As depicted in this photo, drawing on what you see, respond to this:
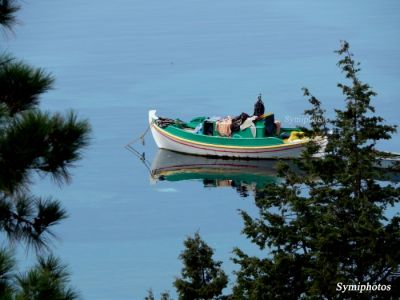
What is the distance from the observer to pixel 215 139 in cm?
3562

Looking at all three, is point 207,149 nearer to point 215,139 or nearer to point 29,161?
point 215,139

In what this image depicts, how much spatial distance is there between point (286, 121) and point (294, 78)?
220 inches

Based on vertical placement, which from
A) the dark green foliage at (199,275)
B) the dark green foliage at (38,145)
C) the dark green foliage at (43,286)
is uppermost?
the dark green foliage at (199,275)

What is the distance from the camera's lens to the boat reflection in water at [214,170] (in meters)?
33.2

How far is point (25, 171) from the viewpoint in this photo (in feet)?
25.9

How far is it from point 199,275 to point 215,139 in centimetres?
2146

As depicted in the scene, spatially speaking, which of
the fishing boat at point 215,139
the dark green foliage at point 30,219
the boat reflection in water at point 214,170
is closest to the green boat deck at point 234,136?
the fishing boat at point 215,139

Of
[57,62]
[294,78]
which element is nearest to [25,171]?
[294,78]

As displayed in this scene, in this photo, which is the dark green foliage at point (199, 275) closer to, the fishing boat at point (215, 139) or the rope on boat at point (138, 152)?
the rope on boat at point (138, 152)

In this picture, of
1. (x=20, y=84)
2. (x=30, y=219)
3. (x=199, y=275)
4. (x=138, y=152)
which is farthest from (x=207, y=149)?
(x=20, y=84)

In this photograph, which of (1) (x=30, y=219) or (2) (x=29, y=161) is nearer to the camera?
(2) (x=29, y=161)

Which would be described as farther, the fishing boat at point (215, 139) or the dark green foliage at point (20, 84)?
the fishing boat at point (215, 139)

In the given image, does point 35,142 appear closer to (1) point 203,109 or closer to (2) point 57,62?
(1) point 203,109

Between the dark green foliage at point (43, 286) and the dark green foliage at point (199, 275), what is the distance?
6.13 meters
